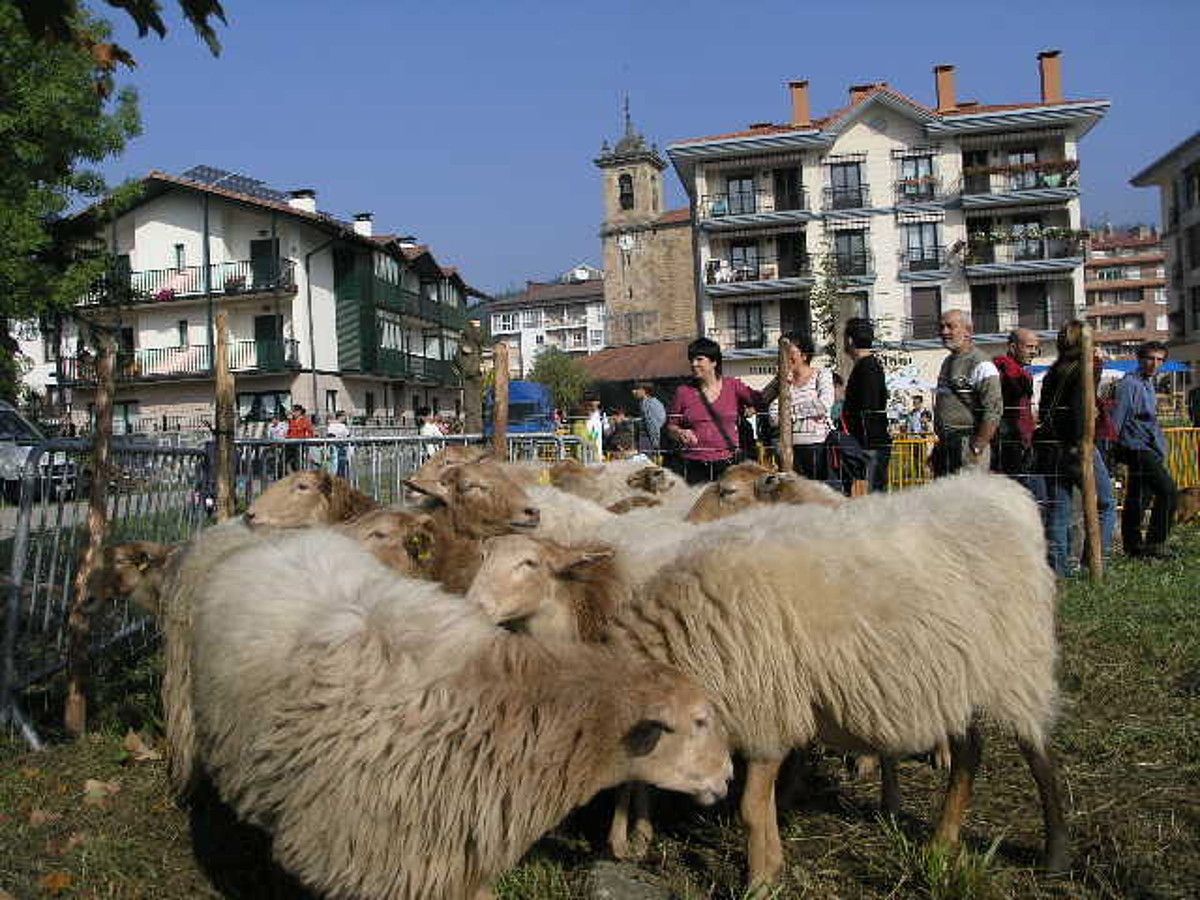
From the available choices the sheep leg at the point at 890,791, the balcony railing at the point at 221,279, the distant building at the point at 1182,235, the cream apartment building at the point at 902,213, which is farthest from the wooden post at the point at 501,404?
the distant building at the point at 1182,235

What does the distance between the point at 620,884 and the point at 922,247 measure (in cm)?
4419

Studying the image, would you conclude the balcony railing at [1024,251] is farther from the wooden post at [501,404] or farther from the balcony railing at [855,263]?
the wooden post at [501,404]

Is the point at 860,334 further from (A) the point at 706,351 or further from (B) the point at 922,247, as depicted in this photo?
(B) the point at 922,247

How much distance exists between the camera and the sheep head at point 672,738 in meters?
3.33

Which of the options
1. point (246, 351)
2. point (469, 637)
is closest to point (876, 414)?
point (469, 637)

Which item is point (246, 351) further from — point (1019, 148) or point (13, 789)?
point (13, 789)

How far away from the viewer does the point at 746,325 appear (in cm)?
4684

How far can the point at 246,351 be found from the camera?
129 feet

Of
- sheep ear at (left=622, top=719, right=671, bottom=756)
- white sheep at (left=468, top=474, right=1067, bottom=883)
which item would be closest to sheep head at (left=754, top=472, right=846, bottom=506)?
white sheep at (left=468, top=474, right=1067, bottom=883)

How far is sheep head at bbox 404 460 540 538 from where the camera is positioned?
5.26 m

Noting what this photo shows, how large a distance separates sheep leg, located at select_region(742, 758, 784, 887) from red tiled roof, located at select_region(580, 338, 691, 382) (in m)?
47.7

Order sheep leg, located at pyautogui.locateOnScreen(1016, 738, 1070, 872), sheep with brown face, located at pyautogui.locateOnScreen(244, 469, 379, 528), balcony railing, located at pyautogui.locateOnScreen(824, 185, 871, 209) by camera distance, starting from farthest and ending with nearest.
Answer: balcony railing, located at pyautogui.locateOnScreen(824, 185, 871, 209)
sheep with brown face, located at pyautogui.locateOnScreen(244, 469, 379, 528)
sheep leg, located at pyautogui.locateOnScreen(1016, 738, 1070, 872)

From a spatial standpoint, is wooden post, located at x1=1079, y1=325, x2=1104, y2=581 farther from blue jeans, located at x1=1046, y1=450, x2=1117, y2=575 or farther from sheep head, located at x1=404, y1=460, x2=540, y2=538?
sheep head, located at x1=404, y1=460, x2=540, y2=538

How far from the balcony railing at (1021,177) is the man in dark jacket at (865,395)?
1504 inches
